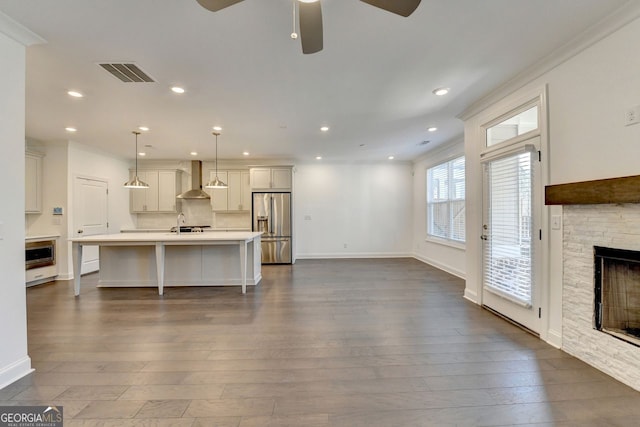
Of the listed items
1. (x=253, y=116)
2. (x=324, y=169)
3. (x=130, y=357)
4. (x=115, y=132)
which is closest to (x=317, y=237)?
(x=324, y=169)

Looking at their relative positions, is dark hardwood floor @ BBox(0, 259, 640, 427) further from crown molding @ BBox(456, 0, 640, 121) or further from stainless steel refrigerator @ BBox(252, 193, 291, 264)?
stainless steel refrigerator @ BBox(252, 193, 291, 264)

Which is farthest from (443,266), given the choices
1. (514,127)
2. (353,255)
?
(514,127)

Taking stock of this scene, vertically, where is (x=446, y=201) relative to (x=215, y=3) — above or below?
below

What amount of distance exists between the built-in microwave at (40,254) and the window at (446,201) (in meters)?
7.63

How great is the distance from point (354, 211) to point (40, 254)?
21.1 ft

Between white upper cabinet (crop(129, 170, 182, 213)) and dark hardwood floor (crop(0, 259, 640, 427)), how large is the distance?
3.39m

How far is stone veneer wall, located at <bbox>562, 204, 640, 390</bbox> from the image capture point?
76.2 inches

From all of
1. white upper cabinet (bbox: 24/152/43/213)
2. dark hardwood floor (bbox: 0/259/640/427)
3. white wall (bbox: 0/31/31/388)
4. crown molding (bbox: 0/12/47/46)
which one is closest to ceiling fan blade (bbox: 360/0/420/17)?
dark hardwood floor (bbox: 0/259/640/427)

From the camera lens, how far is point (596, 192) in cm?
204

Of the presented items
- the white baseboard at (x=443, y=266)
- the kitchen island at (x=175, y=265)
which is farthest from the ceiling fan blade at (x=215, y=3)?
the white baseboard at (x=443, y=266)

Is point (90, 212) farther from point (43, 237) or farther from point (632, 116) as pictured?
point (632, 116)

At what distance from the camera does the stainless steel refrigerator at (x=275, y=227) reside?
6.66 meters

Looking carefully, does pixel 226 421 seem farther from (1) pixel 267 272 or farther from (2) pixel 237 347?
(1) pixel 267 272

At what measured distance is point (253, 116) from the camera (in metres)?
3.85
